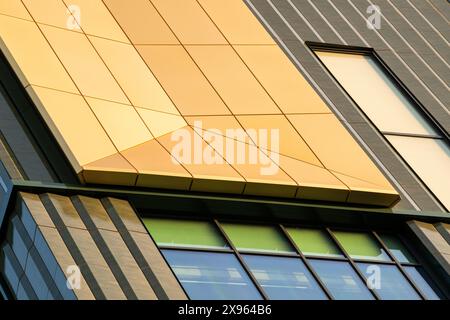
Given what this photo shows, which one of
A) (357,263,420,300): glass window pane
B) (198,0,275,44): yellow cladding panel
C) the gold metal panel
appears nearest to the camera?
(357,263,420,300): glass window pane

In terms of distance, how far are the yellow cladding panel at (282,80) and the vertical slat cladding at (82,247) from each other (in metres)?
7.82

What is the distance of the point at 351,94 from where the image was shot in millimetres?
41250

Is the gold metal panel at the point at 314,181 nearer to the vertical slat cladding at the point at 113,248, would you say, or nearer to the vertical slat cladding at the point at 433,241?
the vertical slat cladding at the point at 433,241

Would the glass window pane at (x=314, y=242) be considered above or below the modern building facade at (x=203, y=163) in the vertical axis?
below

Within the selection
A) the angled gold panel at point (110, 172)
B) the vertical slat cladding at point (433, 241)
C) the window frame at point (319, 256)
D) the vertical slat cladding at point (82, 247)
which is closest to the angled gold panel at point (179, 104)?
the angled gold panel at point (110, 172)

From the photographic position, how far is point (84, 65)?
36.7 metres

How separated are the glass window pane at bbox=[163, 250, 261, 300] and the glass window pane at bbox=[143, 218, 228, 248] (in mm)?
377

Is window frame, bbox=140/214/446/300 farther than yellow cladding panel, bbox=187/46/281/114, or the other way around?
yellow cladding panel, bbox=187/46/281/114

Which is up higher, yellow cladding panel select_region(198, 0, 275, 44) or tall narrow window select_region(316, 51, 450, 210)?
yellow cladding panel select_region(198, 0, 275, 44)

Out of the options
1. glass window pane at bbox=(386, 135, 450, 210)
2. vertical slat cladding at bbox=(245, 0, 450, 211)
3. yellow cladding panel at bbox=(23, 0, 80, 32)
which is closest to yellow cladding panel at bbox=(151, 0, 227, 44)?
vertical slat cladding at bbox=(245, 0, 450, 211)

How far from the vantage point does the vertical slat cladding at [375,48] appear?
130 feet

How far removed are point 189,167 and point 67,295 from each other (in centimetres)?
581

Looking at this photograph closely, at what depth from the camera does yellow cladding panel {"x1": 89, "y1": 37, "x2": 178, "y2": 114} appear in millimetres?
36569

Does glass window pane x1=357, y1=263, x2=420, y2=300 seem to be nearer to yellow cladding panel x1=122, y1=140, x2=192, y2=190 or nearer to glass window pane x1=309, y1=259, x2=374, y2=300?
glass window pane x1=309, y1=259, x2=374, y2=300
